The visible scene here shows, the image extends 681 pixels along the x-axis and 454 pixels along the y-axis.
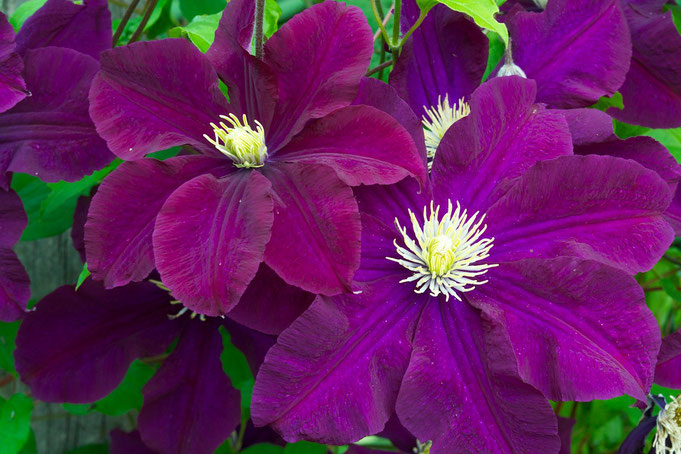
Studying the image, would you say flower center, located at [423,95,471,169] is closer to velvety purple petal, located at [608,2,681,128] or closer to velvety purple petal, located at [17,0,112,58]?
velvety purple petal, located at [608,2,681,128]

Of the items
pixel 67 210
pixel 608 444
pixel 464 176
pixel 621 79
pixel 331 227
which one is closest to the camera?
pixel 331 227

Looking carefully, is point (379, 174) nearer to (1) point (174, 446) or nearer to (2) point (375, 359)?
(2) point (375, 359)

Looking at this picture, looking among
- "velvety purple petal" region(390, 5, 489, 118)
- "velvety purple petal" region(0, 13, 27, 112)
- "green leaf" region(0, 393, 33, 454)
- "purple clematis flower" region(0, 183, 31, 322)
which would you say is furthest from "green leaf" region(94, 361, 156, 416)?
"velvety purple petal" region(390, 5, 489, 118)

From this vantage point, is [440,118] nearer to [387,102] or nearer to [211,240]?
[387,102]

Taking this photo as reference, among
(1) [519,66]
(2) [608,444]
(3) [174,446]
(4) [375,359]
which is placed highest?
(1) [519,66]

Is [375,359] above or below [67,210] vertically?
above

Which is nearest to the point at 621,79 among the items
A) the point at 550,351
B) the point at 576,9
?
the point at 576,9

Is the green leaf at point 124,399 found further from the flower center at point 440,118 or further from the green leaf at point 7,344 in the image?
the flower center at point 440,118
